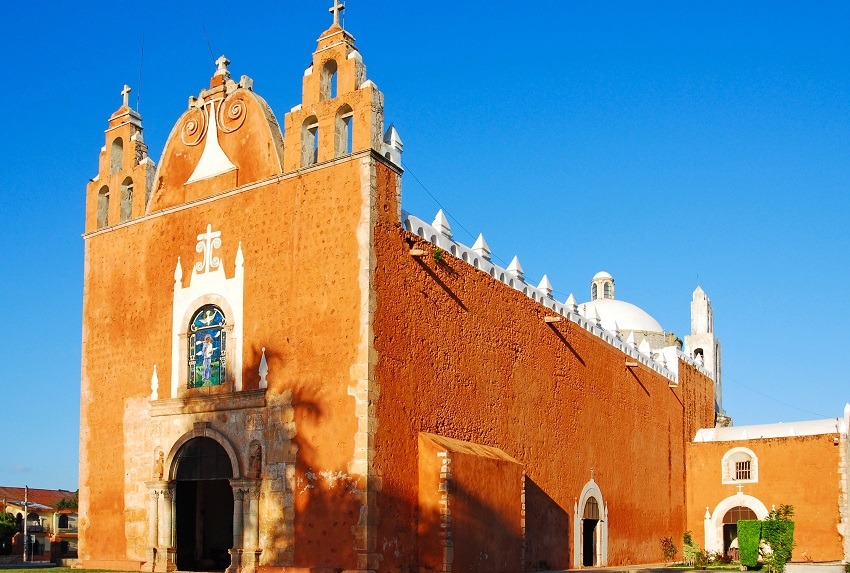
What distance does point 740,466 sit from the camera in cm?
2711

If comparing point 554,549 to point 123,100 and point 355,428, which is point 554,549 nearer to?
point 355,428

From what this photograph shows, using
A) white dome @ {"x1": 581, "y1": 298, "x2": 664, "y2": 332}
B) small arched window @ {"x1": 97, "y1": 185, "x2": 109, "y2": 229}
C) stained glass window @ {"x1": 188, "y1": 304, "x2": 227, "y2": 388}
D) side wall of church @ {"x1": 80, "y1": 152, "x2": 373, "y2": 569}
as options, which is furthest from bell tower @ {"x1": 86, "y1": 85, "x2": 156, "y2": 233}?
white dome @ {"x1": 581, "y1": 298, "x2": 664, "y2": 332}

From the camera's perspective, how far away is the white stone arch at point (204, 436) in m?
15.7

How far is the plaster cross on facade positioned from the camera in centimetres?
1691

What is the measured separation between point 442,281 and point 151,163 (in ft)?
20.4

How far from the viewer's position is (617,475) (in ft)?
77.8

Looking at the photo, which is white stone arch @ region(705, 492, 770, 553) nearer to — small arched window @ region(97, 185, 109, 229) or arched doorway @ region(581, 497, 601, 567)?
arched doorway @ region(581, 497, 601, 567)

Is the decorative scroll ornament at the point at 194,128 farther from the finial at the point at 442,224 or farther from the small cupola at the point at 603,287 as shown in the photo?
the small cupola at the point at 603,287

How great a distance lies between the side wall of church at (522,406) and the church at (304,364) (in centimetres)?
6

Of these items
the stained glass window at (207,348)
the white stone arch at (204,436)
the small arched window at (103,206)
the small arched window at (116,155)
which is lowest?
the white stone arch at (204,436)

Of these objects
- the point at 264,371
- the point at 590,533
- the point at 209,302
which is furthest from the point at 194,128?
the point at 590,533

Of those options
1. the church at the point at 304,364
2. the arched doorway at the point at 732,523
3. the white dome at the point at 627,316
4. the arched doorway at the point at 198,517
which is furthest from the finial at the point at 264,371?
the white dome at the point at 627,316

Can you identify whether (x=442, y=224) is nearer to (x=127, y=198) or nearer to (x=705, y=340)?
(x=127, y=198)

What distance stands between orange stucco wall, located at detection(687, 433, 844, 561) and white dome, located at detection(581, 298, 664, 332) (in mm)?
8160
